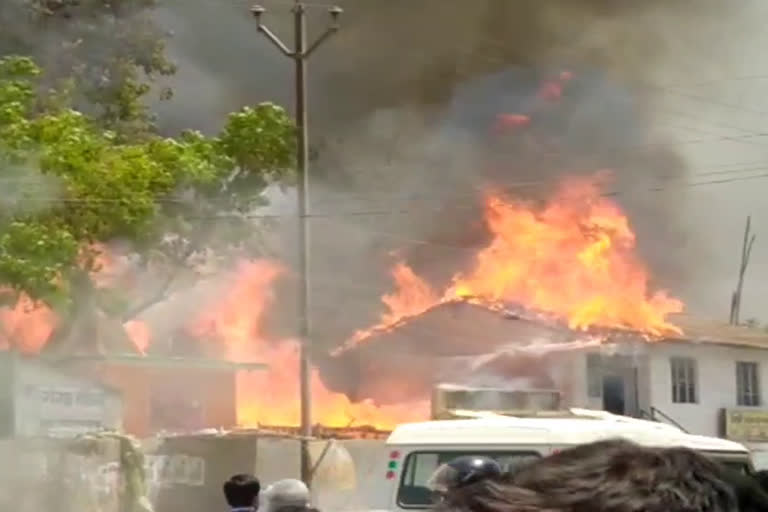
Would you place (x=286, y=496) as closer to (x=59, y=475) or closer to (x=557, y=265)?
(x=59, y=475)

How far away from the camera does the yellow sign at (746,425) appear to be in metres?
23.5

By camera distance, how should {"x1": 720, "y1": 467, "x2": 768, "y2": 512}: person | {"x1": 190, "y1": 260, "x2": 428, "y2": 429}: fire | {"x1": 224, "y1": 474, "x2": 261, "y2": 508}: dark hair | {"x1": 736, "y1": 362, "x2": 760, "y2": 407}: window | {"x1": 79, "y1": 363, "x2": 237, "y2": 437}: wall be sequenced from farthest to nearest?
{"x1": 736, "y1": 362, "x2": 760, "y2": 407}: window
{"x1": 190, "y1": 260, "x2": 428, "y2": 429}: fire
{"x1": 79, "y1": 363, "x2": 237, "y2": 437}: wall
{"x1": 224, "y1": 474, "x2": 261, "y2": 508}: dark hair
{"x1": 720, "y1": 467, "x2": 768, "y2": 512}: person

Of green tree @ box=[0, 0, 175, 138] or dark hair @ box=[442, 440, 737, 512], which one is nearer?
dark hair @ box=[442, 440, 737, 512]

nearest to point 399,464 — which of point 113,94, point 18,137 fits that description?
point 18,137

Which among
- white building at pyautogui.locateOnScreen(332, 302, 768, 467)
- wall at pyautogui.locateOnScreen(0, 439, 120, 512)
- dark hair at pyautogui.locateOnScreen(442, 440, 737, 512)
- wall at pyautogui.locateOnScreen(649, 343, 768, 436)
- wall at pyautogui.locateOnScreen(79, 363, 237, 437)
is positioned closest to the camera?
dark hair at pyautogui.locateOnScreen(442, 440, 737, 512)

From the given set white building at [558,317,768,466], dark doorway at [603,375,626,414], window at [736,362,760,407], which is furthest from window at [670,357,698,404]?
window at [736,362,760,407]

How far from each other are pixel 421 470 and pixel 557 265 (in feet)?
57.6

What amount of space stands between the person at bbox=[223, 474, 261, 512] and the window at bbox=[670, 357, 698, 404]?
18.6 m

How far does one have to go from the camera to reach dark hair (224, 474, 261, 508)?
193 inches

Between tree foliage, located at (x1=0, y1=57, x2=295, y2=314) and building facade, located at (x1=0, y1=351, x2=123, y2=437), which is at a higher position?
tree foliage, located at (x1=0, y1=57, x2=295, y2=314)

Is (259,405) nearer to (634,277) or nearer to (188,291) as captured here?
(188,291)

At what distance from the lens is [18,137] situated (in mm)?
16641

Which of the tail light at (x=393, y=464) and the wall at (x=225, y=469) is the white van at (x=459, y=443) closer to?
the tail light at (x=393, y=464)

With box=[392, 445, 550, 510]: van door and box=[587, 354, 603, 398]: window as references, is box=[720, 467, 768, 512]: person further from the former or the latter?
box=[587, 354, 603, 398]: window
